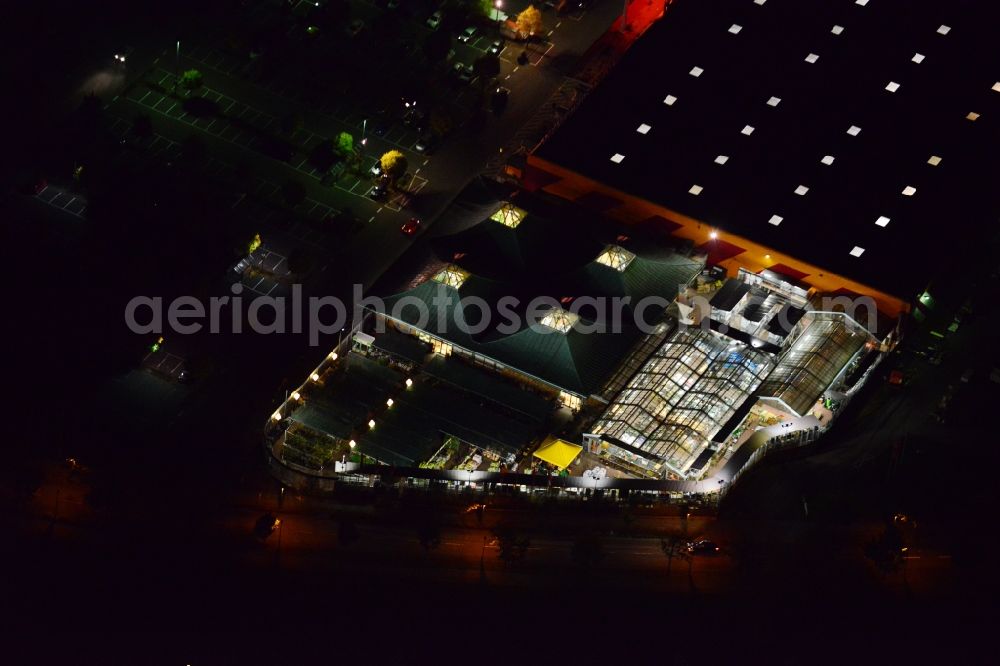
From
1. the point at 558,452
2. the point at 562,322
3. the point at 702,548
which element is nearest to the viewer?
the point at 702,548

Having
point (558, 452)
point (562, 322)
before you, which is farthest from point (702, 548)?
point (562, 322)

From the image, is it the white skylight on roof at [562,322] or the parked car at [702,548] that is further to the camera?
the white skylight on roof at [562,322]

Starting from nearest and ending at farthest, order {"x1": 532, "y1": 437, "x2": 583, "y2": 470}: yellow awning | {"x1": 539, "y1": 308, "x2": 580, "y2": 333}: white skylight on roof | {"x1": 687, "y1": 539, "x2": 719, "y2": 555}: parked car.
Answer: {"x1": 687, "y1": 539, "x2": 719, "y2": 555}: parked car → {"x1": 532, "y1": 437, "x2": 583, "y2": 470}: yellow awning → {"x1": 539, "y1": 308, "x2": 580, "y2": 333}: white skylight on roof

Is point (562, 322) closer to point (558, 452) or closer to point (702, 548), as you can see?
point (558, 452)

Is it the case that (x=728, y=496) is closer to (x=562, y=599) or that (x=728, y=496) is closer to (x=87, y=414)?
(x=562, y=599)

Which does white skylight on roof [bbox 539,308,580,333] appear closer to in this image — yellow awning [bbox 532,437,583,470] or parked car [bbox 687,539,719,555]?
yellow awning [bbox 532,437,583,470]

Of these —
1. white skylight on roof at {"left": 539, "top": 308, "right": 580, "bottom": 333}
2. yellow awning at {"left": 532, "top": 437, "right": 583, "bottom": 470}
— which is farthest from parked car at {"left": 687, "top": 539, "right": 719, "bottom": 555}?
white skylight on roof at {"left": 539, "top": 308, "right": 580, "bottom": 333}

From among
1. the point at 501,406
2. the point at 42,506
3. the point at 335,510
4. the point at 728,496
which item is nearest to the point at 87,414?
the point at 42,506

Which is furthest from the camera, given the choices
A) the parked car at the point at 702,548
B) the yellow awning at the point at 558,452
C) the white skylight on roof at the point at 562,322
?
the white skylight on roof at the point at 562,322

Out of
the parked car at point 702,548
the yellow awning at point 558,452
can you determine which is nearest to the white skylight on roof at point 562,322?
the yellow awning at point 558,452

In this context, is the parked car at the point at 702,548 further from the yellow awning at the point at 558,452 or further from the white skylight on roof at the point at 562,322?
the white skylight on roof at the point at 562,322
